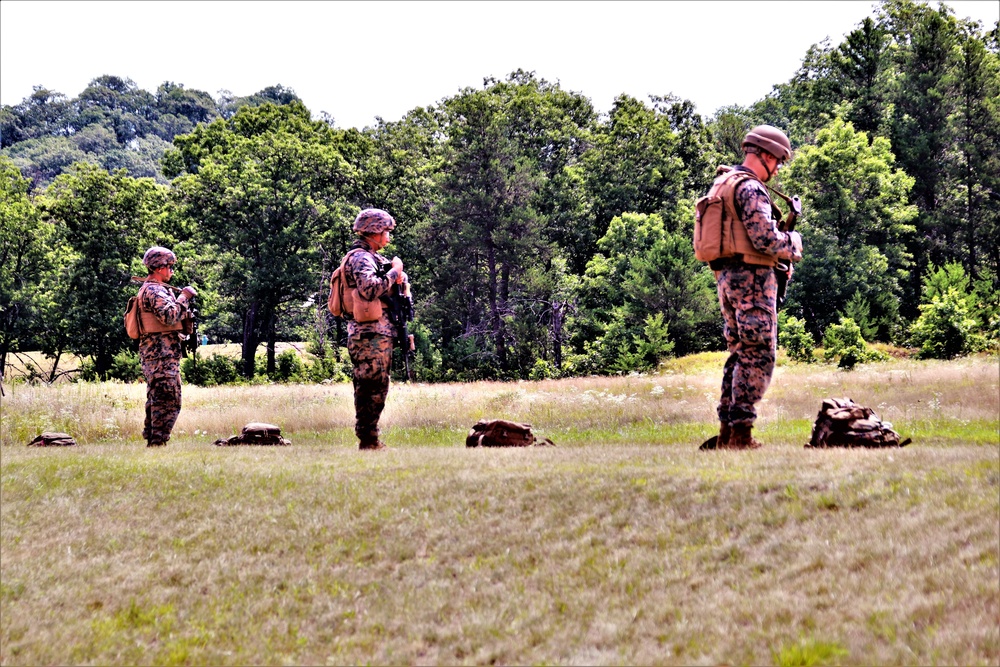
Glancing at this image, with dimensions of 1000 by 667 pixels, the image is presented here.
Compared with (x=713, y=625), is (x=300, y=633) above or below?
below

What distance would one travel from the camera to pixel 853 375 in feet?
68.1

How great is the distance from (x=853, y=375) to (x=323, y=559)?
53.0 ft

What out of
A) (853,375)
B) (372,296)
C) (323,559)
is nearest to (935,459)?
(323,559)

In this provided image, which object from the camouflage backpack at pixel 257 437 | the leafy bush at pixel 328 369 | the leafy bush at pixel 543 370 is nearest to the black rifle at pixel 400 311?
the camouflage backpack at pixel 257 437

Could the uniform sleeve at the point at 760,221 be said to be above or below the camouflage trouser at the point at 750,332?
above

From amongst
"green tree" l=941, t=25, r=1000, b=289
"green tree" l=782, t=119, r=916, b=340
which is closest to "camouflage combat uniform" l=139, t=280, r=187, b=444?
"green tree" l=782, t=119, r=916, b=340

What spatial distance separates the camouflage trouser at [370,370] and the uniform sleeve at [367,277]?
587mm

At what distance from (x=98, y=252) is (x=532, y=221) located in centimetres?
2545

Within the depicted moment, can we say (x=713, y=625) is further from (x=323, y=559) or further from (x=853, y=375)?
(x=853, y=375)

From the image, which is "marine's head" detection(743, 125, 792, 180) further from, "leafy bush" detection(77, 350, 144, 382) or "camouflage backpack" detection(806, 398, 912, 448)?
"leafy bush" detection(77, 350, 144, 382)

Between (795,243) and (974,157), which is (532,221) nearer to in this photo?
(974,157)

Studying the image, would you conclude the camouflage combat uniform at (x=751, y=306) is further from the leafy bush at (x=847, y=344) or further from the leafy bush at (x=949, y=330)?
the leafy bush at (x=847, y=344)

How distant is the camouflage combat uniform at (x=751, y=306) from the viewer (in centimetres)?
988

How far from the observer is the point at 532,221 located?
52750mm
